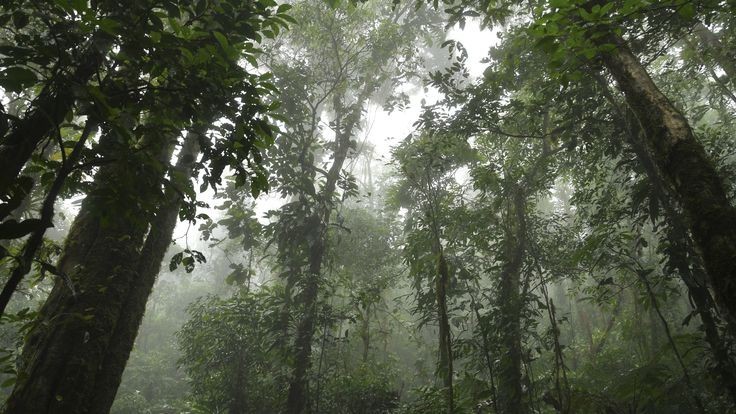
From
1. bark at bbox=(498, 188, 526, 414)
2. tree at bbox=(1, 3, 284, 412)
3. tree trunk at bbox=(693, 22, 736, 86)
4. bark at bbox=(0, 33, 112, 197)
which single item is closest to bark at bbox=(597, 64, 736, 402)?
bark at bbox=(498, 188, 526, 414)

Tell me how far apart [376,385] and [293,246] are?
110 inches

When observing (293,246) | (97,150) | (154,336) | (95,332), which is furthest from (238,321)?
(154,336)

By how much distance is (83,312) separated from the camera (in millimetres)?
2984

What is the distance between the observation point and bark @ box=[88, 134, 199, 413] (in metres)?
3.12

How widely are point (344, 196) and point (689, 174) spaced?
5.73 m

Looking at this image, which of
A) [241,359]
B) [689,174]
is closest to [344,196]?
[241,359]

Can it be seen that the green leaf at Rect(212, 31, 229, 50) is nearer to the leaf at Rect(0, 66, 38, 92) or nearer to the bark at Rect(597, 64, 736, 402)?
the leaf at Rect(0, 66, 38, 92)

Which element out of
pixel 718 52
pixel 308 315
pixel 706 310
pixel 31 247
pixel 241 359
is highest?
pixel 718 52

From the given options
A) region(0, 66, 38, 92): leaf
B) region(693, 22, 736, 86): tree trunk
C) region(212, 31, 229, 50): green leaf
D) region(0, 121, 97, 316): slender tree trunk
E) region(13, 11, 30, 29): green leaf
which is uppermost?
region(693, 22, 736, 86): tree trunk

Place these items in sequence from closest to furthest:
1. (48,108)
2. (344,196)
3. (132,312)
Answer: (48,108) < (132,312) < (344,196)

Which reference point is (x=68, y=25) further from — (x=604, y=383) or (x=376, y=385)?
(x=604, y=383)

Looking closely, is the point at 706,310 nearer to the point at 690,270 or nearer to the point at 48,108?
the point at 690,270

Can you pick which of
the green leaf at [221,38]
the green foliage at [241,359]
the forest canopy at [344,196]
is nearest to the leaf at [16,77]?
the forest canopy at [344,196]

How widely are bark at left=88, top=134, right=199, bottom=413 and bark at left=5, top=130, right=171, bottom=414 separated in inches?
3.7
